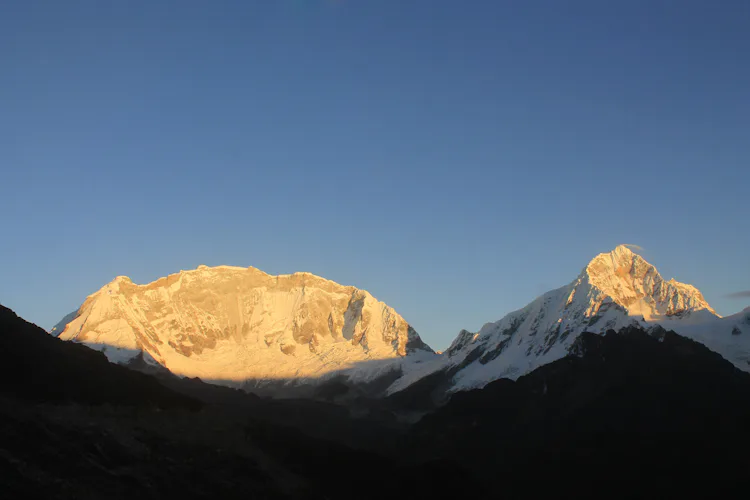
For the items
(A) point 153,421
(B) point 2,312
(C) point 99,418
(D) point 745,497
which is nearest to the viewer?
(C) point 99,418

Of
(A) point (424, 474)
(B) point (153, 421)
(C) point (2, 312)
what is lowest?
(A) point (424, 474)

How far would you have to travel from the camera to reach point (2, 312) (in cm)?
15275

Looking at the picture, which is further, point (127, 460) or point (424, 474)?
point (424, 474)

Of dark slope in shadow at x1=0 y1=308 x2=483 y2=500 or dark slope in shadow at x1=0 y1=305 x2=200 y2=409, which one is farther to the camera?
dark slope in shadow at x1=0 y1=305 x2=200 y2=409

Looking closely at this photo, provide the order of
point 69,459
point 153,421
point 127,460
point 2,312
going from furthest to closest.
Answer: point 2,312
point 153,421
point 127,460
point 69,459

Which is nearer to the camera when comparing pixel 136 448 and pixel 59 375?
pixel 136 448

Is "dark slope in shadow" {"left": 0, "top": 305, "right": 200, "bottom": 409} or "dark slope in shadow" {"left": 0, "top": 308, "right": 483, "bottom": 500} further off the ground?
"dark slope in shadow" {"left": 0, "top": 305, "right": 200, "bottom": 409}

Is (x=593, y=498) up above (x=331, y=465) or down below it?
below

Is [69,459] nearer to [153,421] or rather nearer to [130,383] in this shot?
[153,421]

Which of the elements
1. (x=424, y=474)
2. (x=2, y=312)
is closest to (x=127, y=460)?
(x=2, y=312)

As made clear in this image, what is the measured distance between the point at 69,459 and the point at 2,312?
215 ft

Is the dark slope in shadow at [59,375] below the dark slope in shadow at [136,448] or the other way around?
the other way around

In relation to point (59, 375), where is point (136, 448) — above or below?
below

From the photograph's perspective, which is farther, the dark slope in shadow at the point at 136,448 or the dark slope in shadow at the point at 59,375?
the dark slope in shadow at the point at 59,375
